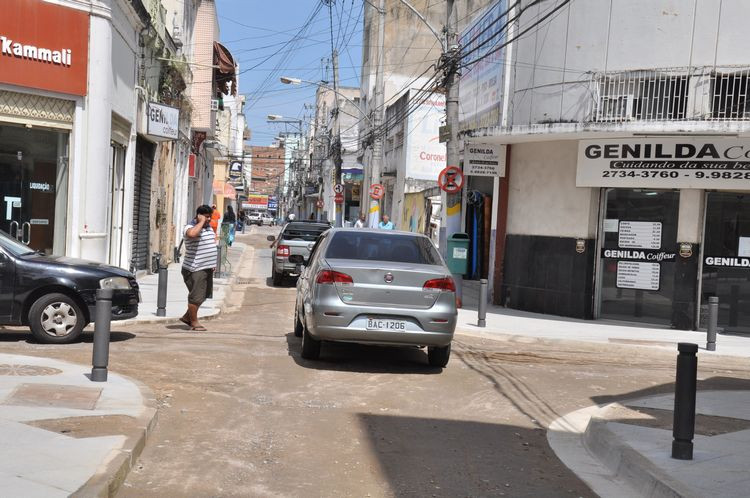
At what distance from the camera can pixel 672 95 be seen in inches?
626

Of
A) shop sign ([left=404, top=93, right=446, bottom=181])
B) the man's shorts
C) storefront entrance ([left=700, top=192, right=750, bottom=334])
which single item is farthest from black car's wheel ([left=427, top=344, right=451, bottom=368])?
shop sign ([left=404, top=93, right=446, bottom=181])

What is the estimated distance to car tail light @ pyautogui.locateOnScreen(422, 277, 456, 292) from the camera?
9.72 meters

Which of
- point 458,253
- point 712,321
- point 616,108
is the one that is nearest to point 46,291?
point 458,253

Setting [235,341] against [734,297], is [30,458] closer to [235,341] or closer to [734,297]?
[235,341]

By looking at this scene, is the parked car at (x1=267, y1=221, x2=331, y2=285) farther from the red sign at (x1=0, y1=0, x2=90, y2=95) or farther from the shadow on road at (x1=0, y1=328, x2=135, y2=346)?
the shadow on road at (x1=0, y1=328, x2=135, y2=346)

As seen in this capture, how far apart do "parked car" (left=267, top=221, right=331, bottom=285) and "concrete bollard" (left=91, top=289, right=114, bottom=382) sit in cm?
1296

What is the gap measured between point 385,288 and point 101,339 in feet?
10.6

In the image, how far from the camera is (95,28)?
15469 millimetres

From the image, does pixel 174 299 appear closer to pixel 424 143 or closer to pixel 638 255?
pixel 638 255

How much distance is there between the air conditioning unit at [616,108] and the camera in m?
16.3

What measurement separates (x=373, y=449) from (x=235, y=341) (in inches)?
225

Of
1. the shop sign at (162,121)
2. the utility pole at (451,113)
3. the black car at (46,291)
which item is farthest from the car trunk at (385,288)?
the shop sign at (162,121)

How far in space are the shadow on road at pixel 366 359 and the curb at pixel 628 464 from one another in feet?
10.6

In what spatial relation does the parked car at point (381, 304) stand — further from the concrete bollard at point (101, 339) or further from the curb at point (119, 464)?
the curb at point (119, 464)
